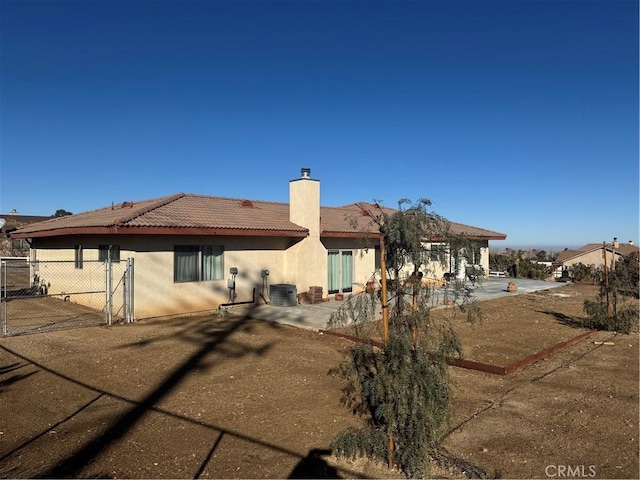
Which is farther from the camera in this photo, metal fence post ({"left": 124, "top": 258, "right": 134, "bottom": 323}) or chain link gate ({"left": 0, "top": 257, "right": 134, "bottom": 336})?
metal fence post ({"left": 124, "top": 258, "right": 134, "bottom": 323})

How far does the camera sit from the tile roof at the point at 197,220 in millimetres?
13164

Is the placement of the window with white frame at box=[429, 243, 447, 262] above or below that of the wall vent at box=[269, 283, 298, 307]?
above

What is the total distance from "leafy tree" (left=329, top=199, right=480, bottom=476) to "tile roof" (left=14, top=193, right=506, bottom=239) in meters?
7.38

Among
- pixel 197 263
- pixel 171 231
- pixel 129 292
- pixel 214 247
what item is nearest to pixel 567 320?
pixel 214 247

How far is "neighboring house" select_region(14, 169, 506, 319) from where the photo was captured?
43.7ft

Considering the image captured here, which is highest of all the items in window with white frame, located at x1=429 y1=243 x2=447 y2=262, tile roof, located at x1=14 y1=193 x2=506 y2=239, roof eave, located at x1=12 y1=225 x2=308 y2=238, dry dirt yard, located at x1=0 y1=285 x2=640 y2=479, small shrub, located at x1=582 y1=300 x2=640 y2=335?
tile roof, located at x1=14 y1=193 x2=506 y2=239

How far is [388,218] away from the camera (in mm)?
5172

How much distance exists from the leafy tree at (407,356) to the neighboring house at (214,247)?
6708 millimetres

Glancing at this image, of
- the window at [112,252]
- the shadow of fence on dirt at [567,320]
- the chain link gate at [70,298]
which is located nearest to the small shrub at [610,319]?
the shadow of fence on dirt at [567,320]

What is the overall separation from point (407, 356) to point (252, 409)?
2648 mm

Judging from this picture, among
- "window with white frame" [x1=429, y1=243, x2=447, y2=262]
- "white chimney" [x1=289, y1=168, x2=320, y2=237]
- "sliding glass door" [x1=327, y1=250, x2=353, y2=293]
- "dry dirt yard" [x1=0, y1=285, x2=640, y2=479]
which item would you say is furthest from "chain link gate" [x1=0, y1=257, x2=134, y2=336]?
"window with white frame" [x1=429, y1=243, x2=447, y2=262]

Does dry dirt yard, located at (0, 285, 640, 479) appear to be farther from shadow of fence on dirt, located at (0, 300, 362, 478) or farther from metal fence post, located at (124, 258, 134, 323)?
metal fence post, located at (124, 258, 134, 323)

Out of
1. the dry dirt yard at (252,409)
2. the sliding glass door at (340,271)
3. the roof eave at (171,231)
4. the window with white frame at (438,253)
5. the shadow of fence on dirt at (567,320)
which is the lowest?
the dry dirt yard at (252,409)

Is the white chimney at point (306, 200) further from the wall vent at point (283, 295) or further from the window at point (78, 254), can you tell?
the window at point (78, 254)
